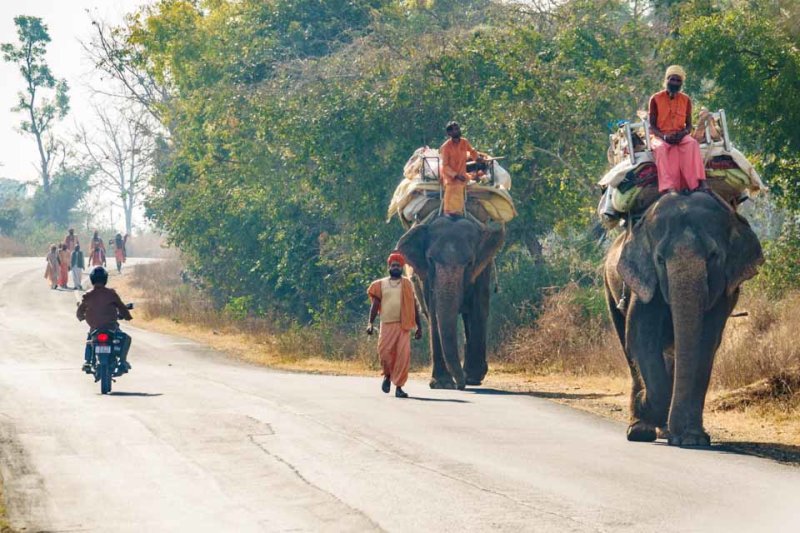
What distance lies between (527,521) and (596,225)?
73.3 feet

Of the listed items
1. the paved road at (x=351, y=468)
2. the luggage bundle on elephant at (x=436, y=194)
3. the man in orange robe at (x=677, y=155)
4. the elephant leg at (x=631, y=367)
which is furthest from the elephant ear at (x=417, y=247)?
the man in orange robe at (x=677, y=155)

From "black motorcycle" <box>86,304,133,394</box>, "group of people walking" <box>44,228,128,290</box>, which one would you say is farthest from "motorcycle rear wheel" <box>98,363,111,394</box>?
"group of people walking" <box>44,228,128,290</box>

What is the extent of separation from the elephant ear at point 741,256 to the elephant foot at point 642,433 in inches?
58.5

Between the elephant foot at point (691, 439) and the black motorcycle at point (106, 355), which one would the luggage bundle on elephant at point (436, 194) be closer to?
the black motorcycle at point (106, 355)

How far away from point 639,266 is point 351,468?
385 cm

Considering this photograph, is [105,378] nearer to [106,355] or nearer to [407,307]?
[106,355]

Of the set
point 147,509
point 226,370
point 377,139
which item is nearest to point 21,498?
point 147,509

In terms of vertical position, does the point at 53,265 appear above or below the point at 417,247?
below

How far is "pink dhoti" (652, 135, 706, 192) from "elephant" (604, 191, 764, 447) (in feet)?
0.54

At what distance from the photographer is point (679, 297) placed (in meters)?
14.1

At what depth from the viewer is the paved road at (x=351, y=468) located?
10.4m

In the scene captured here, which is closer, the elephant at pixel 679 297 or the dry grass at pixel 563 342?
the elephant at pixel 679 297

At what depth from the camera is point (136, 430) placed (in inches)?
610

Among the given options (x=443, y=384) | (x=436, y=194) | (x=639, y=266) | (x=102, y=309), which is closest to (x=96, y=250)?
(x=436, y=194)
